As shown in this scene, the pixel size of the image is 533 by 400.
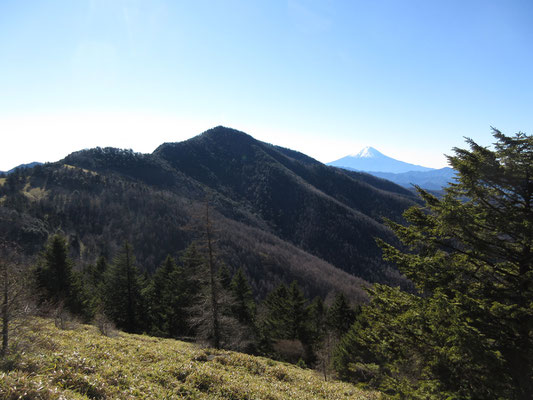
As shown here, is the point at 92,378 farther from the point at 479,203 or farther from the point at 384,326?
the point at 479,203

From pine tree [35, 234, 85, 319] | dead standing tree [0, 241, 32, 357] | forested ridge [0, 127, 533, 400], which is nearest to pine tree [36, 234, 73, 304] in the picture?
pine tree [35, 234, 85, 319]

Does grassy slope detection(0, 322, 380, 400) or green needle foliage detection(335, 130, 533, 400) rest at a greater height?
green needle foliage detection(335, 130, 533, 400)

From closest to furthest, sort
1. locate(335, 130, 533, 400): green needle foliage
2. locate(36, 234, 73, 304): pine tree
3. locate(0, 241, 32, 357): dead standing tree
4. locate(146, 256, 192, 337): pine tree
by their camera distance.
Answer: locate(335, 130, 533, 400): green needle foliage → locate(0, 241, 32, 357): dead standing tree → locate(36, 234, 73, 304): pine tree → locate(146, 256, 192, 337): pine tree

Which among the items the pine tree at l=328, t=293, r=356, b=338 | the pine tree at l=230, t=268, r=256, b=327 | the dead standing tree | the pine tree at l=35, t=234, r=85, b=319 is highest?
the dead standing tree

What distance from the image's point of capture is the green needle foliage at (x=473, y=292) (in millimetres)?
6504

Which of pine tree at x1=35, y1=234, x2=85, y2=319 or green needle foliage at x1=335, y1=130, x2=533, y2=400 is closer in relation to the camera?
green needle foliage at x1=335, y1=130, x2=533, y2=400

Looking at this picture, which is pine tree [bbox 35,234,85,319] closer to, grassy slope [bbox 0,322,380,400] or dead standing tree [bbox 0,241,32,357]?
grassy slope [bbox 0,322,380,400]

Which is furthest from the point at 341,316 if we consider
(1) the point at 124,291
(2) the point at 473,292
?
(2) the point at 473,292

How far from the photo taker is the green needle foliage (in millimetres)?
6504

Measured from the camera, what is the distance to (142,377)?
9.52m

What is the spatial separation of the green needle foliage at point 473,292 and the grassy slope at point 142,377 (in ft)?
19.0

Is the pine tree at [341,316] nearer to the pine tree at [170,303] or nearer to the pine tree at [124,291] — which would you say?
the pine tree at [170,303]

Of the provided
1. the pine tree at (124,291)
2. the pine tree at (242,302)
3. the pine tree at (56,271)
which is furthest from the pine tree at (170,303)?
the pine tree at (56,271)

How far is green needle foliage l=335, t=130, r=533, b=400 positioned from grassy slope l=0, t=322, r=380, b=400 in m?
5.80
